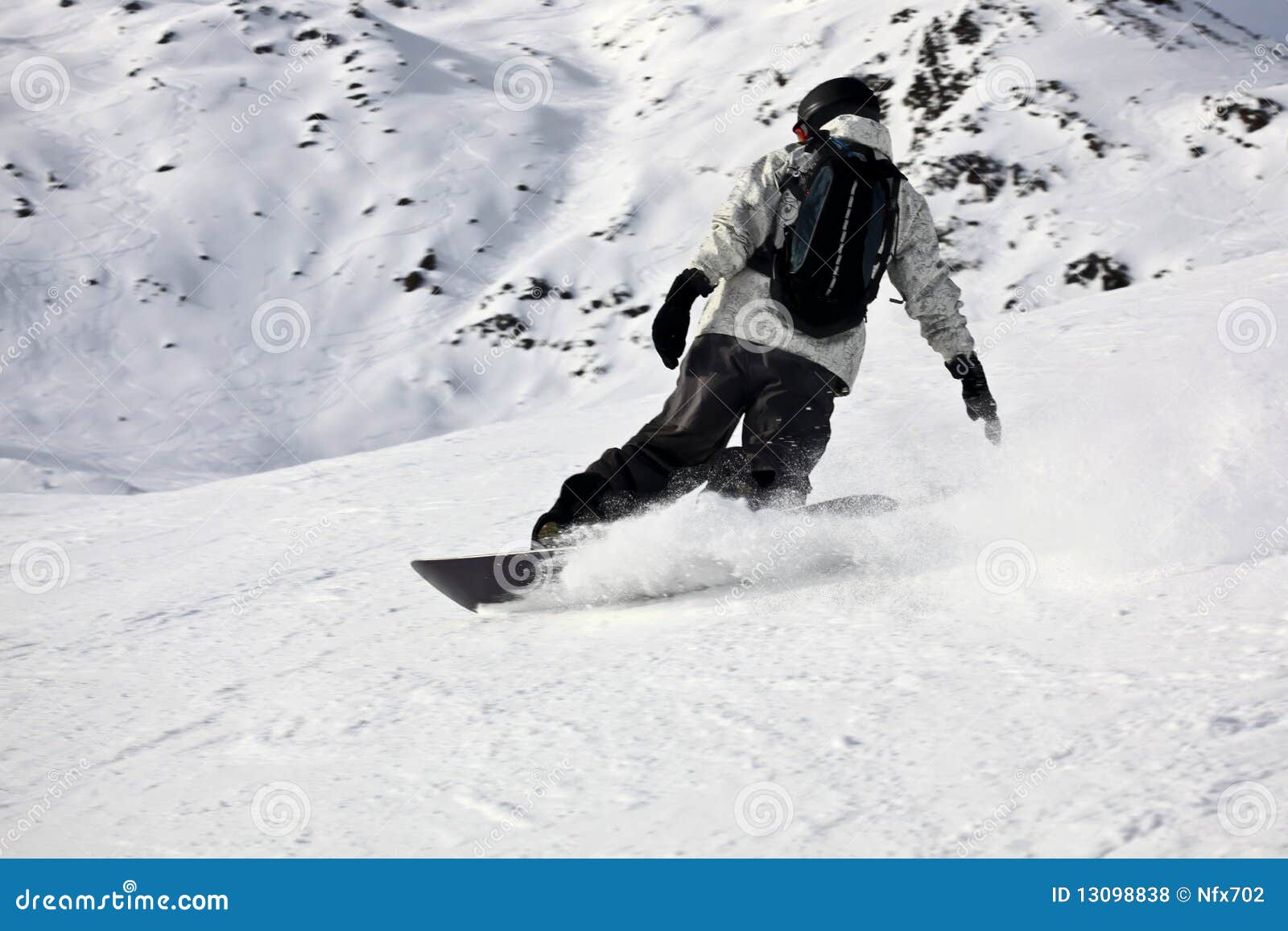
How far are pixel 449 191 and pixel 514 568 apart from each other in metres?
13.2

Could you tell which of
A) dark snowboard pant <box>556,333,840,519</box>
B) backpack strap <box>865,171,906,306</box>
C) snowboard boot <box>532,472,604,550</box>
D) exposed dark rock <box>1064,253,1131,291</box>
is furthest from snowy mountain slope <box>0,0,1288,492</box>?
backpack strap <box>865,171,906,306</box>

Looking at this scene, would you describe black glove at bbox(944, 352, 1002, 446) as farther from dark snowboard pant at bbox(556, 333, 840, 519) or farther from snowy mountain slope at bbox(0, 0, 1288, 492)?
snowy mountain slope at bbox(0, 0, 1288, 492)

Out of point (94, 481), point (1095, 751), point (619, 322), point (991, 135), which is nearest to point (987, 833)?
point (1095, 751)

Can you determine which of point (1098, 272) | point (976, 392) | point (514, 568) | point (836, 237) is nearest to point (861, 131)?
point (836, 237)

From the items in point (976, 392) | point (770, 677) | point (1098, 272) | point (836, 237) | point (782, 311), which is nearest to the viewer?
point (770, 677)

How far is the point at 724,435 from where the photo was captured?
316 centimetres

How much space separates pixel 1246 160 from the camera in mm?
12672

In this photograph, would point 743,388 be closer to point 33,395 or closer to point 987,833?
point 987,833

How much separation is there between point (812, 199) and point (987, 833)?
1883mm

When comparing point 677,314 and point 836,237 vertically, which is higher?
point 836,237

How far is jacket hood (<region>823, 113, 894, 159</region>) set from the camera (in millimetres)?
2996

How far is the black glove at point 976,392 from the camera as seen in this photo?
327 cm

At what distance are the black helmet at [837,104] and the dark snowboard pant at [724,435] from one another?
70cm

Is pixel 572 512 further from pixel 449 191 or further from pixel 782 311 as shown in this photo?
pixel 449 191
